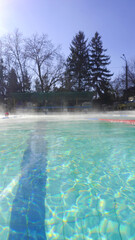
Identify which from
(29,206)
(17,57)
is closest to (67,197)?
(29,206)

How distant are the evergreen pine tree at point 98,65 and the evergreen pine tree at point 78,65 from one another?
0.95 meters

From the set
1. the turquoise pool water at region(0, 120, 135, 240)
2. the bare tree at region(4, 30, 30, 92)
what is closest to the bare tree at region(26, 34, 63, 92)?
the bare tree at region(4, 30, 30, 92)

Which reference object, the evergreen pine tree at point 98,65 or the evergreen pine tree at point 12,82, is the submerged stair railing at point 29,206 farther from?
the evergreen pine tree at point 98,65

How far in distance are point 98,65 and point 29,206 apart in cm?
2709

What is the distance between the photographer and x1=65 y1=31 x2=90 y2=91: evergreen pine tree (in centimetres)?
2567

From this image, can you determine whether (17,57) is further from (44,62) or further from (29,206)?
(29,206)

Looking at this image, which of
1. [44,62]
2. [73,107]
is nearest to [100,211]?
[73,107]

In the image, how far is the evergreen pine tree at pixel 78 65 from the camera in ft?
84.2

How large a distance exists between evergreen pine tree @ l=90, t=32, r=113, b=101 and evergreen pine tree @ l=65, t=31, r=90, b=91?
0.95 meters

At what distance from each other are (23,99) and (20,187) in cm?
1678

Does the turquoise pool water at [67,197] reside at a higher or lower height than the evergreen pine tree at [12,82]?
lower

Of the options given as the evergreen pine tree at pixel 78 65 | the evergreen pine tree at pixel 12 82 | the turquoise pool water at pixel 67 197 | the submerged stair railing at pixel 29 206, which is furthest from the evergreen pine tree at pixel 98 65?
the submerged stair railing at pixel 29 206

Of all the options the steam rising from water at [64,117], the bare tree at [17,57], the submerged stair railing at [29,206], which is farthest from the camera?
the bare tree at [17,57]

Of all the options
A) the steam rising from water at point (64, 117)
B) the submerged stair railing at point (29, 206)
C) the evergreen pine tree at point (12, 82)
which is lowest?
the submerged stair railing at point (29, 206)
